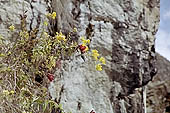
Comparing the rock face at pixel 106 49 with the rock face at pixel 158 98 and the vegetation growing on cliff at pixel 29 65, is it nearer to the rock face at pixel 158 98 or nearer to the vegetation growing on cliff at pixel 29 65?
the vegetation growing on cliff at pixel 29 65

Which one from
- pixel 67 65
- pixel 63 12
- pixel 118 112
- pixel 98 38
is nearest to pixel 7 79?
pixel 67 65

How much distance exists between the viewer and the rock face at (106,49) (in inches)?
70.7

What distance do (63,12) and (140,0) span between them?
98 centimetres

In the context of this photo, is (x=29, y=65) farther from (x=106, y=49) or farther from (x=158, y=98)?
(x=158, y=98)

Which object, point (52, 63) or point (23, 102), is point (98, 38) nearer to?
point (52, 63)

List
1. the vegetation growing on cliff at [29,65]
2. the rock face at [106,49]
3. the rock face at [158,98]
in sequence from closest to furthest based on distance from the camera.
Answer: the vegetation growing on cliff at [29,65]
the rock face at [106,49]
the rock face at [158,98]

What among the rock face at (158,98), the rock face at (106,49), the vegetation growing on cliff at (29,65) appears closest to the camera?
the vegetation growing on cliff at (29,65)

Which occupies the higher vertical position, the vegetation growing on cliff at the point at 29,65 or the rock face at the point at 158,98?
the vegetation growing on cliff at the point at 29,65

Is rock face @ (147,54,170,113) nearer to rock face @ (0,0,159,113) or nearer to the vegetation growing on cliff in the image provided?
rock face @ (0,0,159,113)

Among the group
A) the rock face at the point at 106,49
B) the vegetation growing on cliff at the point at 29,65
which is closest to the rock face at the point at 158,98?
the rock face at the point at 106,49

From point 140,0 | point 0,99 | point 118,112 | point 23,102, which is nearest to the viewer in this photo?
point 0,99

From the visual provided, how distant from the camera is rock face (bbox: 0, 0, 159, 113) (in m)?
1.80

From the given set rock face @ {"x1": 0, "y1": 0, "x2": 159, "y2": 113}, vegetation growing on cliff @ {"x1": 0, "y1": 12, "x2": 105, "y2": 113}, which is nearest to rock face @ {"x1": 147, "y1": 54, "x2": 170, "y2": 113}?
rock face @ {"x1": 0, "y1": 0, "x2": 159, "y2": 113}

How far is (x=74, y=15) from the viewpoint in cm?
203
